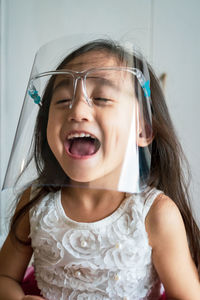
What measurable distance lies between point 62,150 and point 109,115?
91 mm

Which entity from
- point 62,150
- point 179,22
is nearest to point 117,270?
point 62,150

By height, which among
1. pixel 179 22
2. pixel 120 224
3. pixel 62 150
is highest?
pixel 179 22

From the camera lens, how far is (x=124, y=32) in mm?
965

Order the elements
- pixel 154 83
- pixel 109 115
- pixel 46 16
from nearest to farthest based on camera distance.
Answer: pixel 109 115, pixel 154 83, pixel 46 16

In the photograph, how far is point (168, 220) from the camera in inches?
21.3

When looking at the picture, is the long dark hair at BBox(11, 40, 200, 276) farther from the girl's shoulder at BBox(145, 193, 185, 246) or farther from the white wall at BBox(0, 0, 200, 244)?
the white wall at BBox(0, 0, 200, 244)

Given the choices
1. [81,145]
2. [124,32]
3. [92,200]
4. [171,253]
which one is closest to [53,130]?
[81,145]

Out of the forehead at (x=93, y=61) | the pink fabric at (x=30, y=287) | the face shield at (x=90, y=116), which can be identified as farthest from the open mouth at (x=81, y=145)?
the pink fabric at (x=30, y=287)

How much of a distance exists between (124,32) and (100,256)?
0.68 metres

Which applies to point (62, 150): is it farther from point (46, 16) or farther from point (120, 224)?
point (46, 16)

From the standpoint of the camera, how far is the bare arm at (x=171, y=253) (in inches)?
21.0

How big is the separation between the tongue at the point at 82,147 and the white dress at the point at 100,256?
0.13 meters

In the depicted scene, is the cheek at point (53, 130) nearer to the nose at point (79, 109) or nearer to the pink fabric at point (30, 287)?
the nose at point (79, 109)

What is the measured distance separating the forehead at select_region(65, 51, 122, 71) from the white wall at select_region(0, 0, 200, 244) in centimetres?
31
